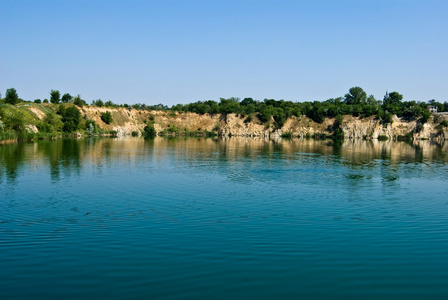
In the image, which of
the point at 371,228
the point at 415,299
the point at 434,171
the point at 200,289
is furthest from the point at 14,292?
the point at 434,171

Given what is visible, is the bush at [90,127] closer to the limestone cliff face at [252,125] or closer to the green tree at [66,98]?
the limestone cliff face at [252,125]

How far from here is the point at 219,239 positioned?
13078mm

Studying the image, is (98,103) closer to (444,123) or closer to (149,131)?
(149,131)

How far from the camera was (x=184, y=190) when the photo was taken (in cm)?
2270

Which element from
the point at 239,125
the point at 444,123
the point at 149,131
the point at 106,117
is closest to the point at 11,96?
the point at 106,117

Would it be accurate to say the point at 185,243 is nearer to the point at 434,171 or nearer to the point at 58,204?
the point at 58,204

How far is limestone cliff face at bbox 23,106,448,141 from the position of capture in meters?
124

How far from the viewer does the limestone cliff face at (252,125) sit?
406 feet

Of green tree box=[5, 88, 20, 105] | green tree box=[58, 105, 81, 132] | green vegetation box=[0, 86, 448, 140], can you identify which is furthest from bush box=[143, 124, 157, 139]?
green tree box=[5, 88, 20, 105]

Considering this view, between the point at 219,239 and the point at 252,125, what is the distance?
417 ft

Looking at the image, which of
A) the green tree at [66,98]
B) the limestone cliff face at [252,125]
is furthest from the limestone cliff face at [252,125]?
the green tree at [66,98]

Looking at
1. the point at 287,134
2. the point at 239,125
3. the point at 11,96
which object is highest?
the point at 11,96

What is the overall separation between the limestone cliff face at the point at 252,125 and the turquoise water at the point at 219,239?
97.4m

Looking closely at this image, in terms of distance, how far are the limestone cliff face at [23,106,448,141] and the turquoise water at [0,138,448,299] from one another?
9735cm
